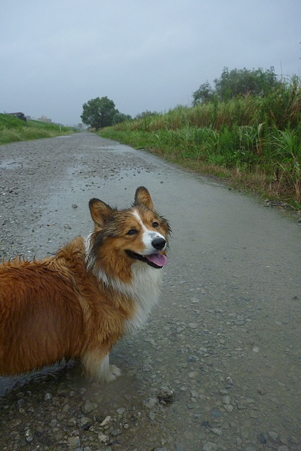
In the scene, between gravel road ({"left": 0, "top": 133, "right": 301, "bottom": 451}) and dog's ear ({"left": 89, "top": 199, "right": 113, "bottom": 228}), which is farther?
dog's ear ({"left": 89, "top": 199, "right": 113, "bottom": 228})

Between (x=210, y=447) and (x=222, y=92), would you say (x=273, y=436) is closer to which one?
(x=210, y=447)

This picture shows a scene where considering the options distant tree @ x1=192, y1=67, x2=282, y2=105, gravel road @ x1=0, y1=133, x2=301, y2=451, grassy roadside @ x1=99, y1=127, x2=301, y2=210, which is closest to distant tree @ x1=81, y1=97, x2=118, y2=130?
distant tree @ x1=192, y1=67, x2=282, y2=105

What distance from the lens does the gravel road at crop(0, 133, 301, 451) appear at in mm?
2127

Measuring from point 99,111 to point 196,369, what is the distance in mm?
93190

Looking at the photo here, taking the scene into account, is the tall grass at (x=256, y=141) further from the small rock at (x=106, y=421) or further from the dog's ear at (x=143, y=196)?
the small rock at (x=106, y=421)

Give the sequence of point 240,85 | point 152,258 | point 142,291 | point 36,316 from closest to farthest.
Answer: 1. point 36,316
2. point 152,258
3. point 142,291
4. point 240,85

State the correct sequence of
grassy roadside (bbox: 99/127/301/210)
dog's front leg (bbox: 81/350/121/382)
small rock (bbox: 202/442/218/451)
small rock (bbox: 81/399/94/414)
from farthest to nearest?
Result: 1. grassy roadside (bbox: 99/127/301/210)
2. dog's front leg (bbox: 81/350/121/382)
3. small rock (bbox: 81/399/94/414)
4. small rock (bbox: 202/442/218/451)

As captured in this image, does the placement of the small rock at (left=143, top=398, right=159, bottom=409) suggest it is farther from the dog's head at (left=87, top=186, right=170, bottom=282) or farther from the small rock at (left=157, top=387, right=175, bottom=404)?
the dog's head at (left=87, top=186, right=170, bottom=282)

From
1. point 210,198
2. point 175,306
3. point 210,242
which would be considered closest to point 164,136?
point 210,198

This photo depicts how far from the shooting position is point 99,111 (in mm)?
89188

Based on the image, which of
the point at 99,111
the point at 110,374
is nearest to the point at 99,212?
the point at 110,374

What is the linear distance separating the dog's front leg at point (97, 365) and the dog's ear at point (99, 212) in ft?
3.25

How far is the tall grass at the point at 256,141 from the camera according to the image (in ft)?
24.3

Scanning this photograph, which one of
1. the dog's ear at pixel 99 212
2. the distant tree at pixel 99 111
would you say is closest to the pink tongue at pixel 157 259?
the dog's ear at pixel 99 212
